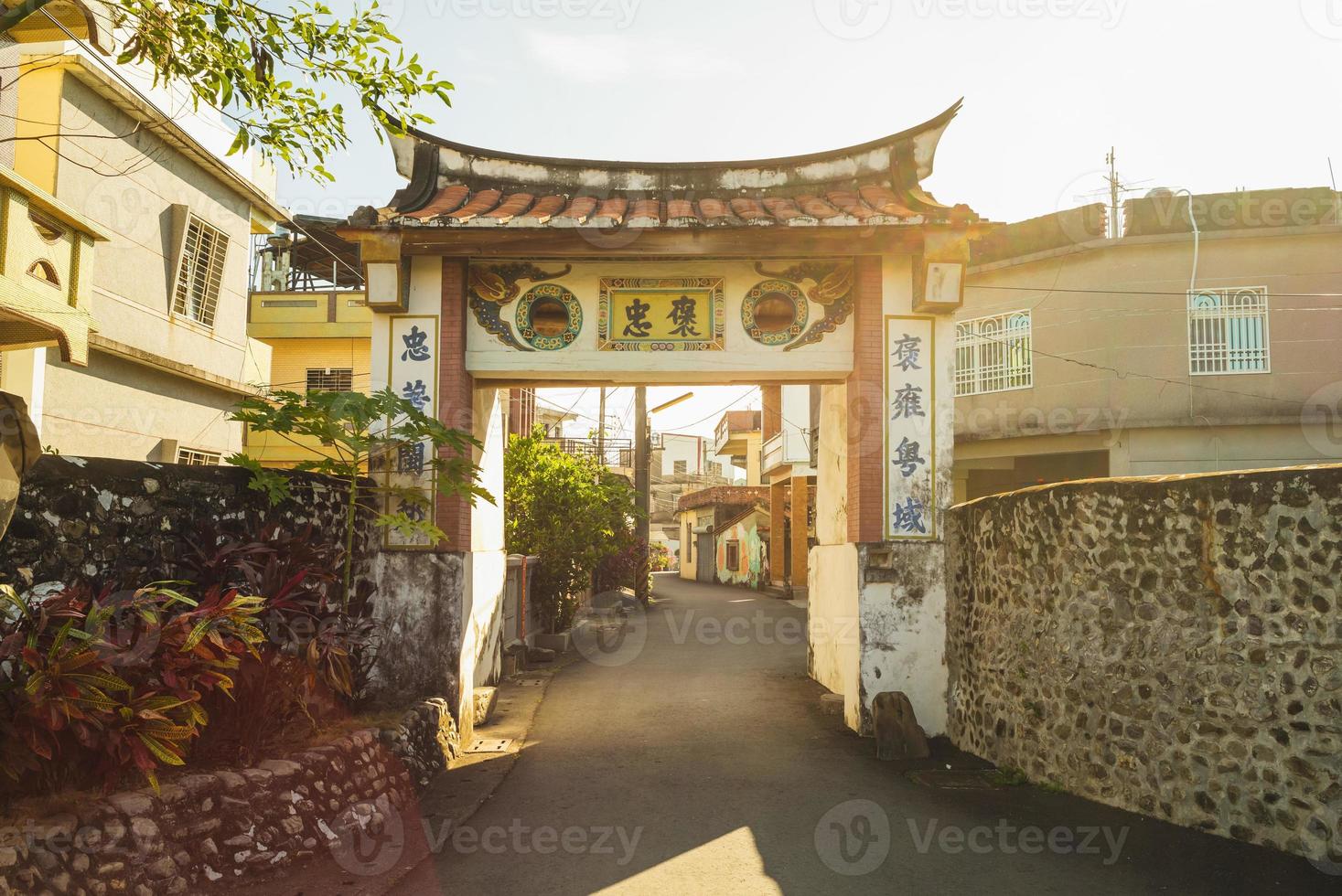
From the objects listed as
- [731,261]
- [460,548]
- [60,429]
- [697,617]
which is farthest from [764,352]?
[697,617]

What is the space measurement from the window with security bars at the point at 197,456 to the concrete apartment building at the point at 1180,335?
1334 cm

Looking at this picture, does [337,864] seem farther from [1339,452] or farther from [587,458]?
[1339,452]

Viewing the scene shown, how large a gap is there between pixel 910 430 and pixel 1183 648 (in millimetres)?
3671

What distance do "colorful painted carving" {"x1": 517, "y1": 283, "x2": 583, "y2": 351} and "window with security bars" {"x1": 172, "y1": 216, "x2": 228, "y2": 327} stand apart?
21.2 ft

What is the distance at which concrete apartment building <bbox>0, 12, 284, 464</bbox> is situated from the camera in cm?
1030

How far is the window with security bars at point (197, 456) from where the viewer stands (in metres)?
13.1

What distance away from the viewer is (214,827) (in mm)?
5090

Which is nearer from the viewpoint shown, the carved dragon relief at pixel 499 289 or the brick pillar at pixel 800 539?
the carved dragon relief at pixel 499 289

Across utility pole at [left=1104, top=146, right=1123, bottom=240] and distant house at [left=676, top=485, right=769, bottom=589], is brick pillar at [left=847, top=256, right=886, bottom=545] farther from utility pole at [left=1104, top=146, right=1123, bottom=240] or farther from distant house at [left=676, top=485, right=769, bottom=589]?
distant house at [left=676, top=485, right=769, bottom=589]

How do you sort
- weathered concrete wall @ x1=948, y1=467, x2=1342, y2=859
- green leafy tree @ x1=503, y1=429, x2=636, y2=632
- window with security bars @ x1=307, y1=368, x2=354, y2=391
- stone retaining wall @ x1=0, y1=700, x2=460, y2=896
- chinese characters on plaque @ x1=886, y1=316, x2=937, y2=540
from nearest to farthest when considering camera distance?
stone retaining wall @ x1=0, y1=700, x2=460, y2=896, weathered concrete wall @ x1=948, y1=467, x2=1342, y2=859, chinese characters on plaque @ x1=886, y1=316, x2=937, y2=540, green leafy tree @ x1=503, y1=429, x2=636, y2=632, window with security bars @ x1=307, y1=368, x2=354, y2=391

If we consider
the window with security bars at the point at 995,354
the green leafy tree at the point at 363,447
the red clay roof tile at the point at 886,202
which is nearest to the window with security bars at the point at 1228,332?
the window with security bars at the point at 995,354
